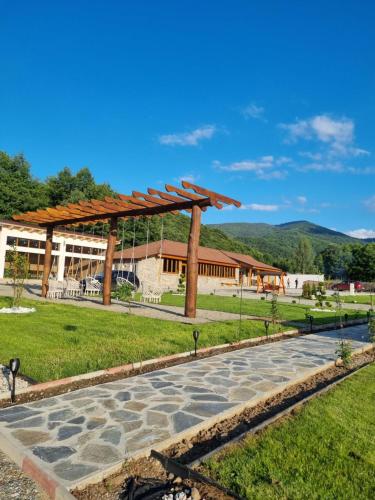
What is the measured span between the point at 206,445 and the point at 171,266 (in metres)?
27.1

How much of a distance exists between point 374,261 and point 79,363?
224 ft

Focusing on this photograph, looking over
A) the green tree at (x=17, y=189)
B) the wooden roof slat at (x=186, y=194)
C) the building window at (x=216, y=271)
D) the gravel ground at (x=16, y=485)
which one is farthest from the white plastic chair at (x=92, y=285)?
the green tree at (x=17, y=189)

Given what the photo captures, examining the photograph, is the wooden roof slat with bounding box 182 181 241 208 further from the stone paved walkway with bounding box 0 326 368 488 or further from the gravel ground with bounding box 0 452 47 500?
the gravel ground with bounding box 0 452 47 500

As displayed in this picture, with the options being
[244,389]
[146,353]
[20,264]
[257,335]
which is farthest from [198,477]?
[20,264]

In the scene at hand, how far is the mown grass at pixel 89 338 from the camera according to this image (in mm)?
6008

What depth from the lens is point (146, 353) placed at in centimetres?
689

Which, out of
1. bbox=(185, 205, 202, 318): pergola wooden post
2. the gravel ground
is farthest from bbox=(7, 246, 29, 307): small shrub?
the gravel ground

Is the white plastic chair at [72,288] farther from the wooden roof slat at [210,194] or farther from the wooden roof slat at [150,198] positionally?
the wooden roof slat at [210,194]

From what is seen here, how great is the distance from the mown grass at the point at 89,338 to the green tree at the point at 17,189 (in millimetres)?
31633

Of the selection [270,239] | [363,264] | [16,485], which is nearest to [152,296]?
[16,485]

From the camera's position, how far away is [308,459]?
3.13 m

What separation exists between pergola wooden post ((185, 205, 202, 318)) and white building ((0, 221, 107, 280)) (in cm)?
1568

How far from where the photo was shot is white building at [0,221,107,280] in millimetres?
26672

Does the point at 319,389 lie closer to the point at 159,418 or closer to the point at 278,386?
the point at 278,386
